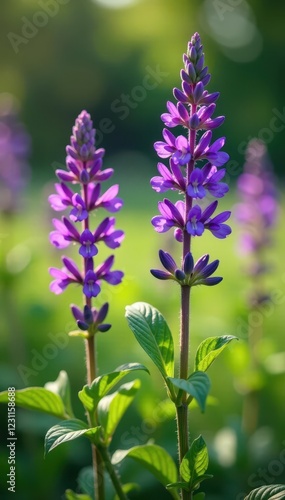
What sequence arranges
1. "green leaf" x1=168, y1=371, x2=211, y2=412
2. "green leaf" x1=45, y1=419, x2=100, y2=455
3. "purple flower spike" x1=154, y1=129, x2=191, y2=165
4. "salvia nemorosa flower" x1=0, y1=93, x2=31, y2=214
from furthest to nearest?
1. "salvia nemorosa flower" x1=0, y1=93, x2=31, y2=214
2. "purple flower spike" x1=154, y1=129, x2=191, y2=165
3. "green leaf" x1=45, y1=419, x2=100, y2=455
4. "green leaf" x1=168, y1=371, x2=211, y2=412

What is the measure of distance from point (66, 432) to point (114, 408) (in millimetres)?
363

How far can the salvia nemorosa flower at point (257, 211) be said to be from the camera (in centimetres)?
445

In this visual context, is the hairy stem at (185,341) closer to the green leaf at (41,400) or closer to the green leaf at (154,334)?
the green leaf at (154,334)

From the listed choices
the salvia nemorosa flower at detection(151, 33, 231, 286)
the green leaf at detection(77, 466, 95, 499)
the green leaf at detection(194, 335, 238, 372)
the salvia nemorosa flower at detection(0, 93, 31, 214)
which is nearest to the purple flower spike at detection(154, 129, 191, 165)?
the salvia nemorosa flower at detection(151, 33, 231, 286)

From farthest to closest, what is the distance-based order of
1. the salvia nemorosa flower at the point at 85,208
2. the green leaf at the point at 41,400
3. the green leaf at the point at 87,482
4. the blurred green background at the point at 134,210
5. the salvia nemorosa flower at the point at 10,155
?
the salvia nemorosa flower at the point at 10,155, the blurred green background at the point at 134,210, the green leaf at the point at 87,482, the salvia nemorosa flower at the point at 85,208, the green leaf at the point at 41,400

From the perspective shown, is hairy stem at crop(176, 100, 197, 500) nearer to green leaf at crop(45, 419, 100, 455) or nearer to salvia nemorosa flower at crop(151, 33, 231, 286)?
salvia nemorosa flower at crop(151, 33, 231, 286)

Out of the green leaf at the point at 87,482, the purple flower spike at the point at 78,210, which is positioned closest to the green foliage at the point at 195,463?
the green leaf at the point at 87,482

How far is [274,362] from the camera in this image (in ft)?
13.7

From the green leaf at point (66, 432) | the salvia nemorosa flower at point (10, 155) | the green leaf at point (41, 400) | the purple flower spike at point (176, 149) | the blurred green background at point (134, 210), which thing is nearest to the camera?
the green leaf at point (66, 432)

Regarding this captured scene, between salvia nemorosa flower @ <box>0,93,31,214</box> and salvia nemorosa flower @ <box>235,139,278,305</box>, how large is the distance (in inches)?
76.6

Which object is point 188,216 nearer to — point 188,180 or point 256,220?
point 188,180

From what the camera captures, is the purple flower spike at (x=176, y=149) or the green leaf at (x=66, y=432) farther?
the purple flower spike at (x=176, y=149)

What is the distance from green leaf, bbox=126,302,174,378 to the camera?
7.39 feet

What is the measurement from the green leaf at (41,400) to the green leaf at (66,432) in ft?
0.50
